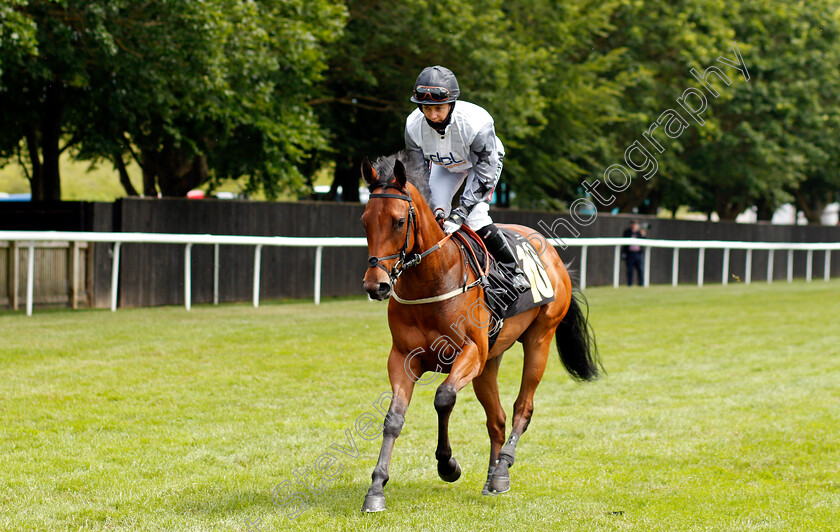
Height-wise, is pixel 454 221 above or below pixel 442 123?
below

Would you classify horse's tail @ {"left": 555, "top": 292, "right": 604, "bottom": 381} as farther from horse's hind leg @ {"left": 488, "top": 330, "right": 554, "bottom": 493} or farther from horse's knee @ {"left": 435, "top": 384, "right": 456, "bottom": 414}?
horse's knee @ {"left": 435, "top": 384, "right": 456, "bottom": 414}

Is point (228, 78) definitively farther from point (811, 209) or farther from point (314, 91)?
point (811, 209)

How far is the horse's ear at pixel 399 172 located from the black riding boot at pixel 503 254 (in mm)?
1123

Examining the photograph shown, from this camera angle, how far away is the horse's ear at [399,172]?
4707mm

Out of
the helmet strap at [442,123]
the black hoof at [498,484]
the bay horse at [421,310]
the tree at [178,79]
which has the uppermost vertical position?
the tree at [178,79]

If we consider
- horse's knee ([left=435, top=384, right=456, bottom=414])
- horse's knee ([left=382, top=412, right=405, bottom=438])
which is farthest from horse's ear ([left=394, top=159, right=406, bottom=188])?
horse's knee ([left=382, top=412, right=405, bottom=438])

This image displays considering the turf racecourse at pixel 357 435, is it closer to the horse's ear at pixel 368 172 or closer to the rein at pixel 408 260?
the rein at pixel 408 260

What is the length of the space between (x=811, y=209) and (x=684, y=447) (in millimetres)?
38564

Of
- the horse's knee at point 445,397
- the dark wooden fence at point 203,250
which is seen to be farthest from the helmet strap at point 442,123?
the dark wooden fence at point 203,250

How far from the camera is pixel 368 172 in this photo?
469 cm

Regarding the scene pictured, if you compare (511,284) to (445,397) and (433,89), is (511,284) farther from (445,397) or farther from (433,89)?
(433,89)

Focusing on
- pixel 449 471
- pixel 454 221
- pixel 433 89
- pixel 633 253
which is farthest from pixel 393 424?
pixel 633 253

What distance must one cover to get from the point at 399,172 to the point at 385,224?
31 centimetres

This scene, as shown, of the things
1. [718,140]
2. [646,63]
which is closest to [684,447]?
[646,63]
